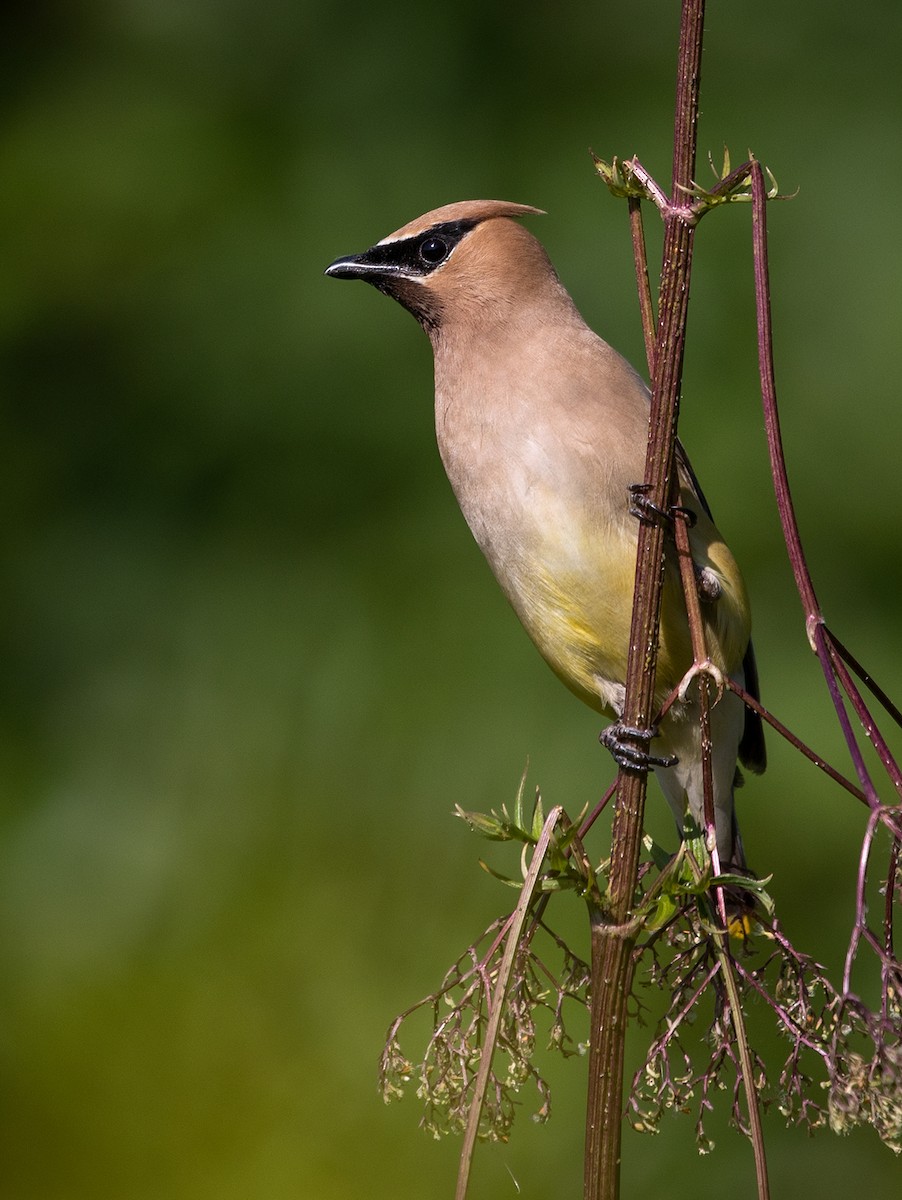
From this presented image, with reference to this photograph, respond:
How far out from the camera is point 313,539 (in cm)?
420

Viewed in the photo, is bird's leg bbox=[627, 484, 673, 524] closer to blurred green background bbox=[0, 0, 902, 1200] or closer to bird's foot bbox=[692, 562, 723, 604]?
bird's foot bbox=[692, 562, 723, 604]

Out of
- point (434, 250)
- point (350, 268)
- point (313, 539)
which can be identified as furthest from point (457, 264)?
point (313, 539)

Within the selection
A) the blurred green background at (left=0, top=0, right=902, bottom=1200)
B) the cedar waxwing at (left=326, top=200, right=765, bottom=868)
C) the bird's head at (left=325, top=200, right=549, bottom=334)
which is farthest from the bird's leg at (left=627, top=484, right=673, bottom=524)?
the blurred green background at (left=0, top=0, right=902, bottom=1200)

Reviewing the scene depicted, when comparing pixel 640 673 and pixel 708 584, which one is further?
pixel 708 584

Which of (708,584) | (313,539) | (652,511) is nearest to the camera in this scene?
(652,511)

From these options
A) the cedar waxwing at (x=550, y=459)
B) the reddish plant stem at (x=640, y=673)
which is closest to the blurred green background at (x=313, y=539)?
the cedar waxwing at (x=550, y=459)

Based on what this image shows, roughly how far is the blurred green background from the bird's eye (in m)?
1.24

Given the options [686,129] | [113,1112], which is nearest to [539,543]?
[686,129]

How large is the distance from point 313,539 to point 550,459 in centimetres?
172

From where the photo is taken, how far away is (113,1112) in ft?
11.0

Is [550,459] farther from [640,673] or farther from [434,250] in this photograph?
[640,673]

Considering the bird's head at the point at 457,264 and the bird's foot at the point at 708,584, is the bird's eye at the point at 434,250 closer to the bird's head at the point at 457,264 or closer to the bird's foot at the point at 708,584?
the bird's head at the point at 457,264

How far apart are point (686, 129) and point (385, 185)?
2.97 m

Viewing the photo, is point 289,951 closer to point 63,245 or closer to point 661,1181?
point 661,1181
